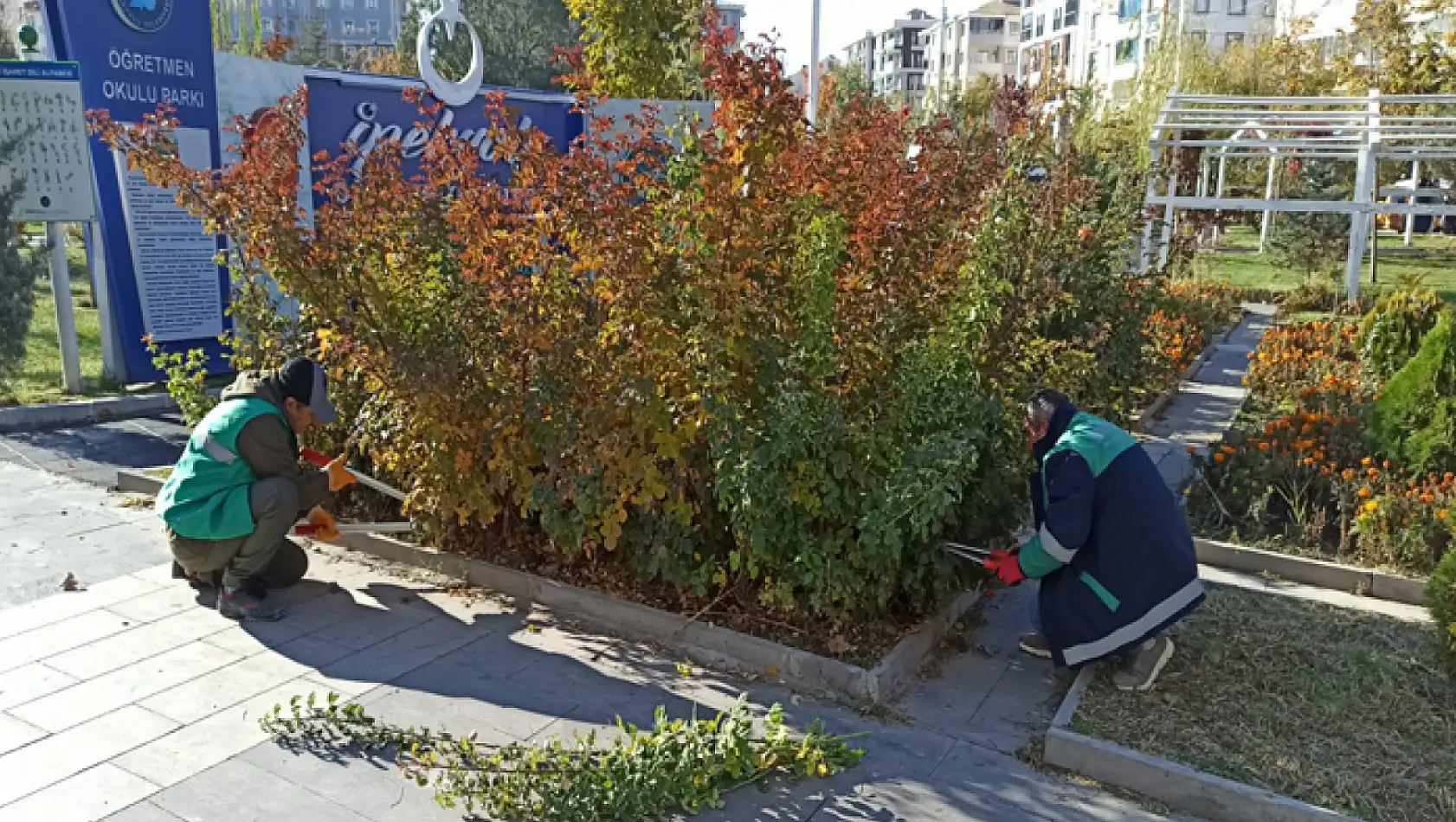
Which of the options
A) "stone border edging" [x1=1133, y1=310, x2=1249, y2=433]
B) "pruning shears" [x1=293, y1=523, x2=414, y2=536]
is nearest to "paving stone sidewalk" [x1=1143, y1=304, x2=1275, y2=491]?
"stone border edging" [x1=1133, y1=310, x2=1249, y2=433]

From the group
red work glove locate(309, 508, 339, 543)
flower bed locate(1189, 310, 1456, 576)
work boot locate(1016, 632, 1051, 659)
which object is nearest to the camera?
work boot locate(1016, 632, 1051, 659)

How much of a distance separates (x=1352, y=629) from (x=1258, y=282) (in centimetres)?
1690

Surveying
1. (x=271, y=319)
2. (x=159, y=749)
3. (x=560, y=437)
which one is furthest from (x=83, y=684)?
(x=271, y=319)

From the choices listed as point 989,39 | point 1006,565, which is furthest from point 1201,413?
point 989,39

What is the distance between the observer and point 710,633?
4.66 metres

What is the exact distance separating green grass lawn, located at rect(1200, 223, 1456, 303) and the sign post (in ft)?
53.4

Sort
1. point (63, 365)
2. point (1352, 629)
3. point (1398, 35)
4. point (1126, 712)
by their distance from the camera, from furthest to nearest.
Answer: point (1398, 35) < point (63, 365) < point (1352, 629) < point (1126, 712)

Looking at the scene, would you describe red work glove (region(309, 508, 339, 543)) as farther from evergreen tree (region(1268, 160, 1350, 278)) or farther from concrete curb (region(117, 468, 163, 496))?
evergreen tree (region(1268, 160, 1350, 278))

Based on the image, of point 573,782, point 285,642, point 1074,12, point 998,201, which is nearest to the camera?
point 573,782

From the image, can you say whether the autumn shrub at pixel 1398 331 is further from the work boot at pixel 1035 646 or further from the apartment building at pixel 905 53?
the apartment building at pixel 905 53

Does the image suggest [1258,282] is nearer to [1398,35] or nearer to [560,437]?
[1398,35]

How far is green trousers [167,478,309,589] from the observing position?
488 cm

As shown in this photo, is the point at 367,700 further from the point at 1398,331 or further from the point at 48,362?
the point at 1398,331

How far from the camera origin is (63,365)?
952cm
